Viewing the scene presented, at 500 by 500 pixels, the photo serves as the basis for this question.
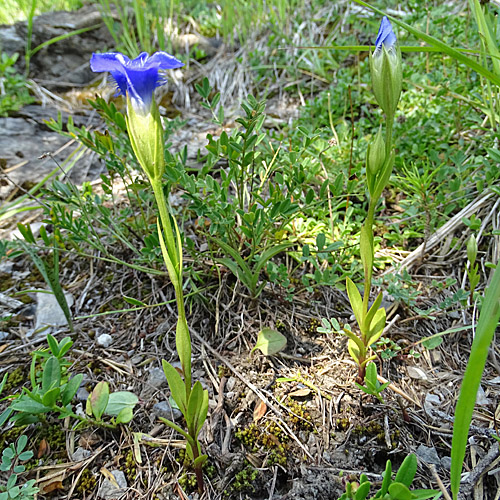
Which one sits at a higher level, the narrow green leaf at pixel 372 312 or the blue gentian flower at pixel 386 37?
the blue gentian flower at pixel 386 37

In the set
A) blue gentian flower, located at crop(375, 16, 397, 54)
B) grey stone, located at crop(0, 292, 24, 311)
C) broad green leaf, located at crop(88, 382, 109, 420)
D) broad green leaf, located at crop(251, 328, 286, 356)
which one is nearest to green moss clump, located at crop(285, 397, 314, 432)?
broad green leaf, located at crop(251, 328, 286, 356)

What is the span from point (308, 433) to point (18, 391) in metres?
0.93

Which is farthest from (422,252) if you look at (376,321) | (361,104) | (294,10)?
(294,10)

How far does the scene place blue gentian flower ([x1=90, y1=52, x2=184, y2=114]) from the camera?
2.85ft

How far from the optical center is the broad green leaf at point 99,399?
1207 mm

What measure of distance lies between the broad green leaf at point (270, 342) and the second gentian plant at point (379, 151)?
0.26m

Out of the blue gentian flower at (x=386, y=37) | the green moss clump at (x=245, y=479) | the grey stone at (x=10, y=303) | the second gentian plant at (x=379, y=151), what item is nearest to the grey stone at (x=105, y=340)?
the grey stone at (x=10, y=303)

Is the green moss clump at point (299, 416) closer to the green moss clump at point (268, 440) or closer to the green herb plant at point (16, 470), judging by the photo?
the green moss clump at point (268, 440)

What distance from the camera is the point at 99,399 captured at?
1228 mm

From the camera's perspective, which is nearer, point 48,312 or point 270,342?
point 270,342

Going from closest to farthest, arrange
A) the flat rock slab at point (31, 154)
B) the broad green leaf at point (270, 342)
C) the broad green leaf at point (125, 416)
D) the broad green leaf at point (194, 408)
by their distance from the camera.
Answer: the broad green leaf at point (194, 408) < the broad green leaf at point (125, 416) < the broad green leaf at point (270, 342) < the flat rock slab at point (31, 154)

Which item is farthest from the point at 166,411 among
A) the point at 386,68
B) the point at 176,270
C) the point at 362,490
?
the point at 386,68

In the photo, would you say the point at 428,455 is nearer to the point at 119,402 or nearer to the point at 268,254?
the point at 268,254

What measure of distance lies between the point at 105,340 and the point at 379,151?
113cm
